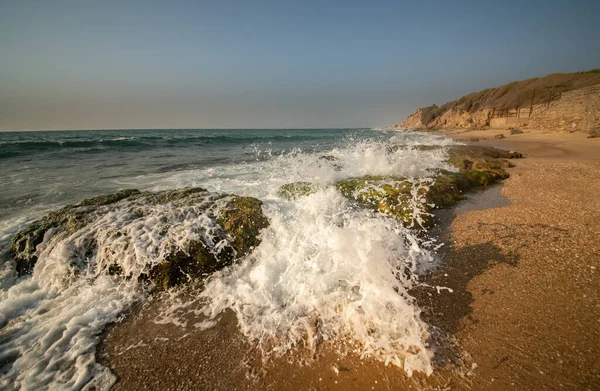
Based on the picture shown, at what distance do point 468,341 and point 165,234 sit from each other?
3701 millimetres

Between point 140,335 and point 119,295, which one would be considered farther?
point 119,295

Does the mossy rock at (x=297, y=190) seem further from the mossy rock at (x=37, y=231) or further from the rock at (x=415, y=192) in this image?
the mossy rock at (x=37, y=231)

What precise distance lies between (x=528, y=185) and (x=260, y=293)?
7.26 m

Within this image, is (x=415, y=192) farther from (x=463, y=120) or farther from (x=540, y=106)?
(x=463, y=120)

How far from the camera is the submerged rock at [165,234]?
3.19 m

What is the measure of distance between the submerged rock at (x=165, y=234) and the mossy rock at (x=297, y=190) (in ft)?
4.21

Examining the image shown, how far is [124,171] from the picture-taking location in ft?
35.0

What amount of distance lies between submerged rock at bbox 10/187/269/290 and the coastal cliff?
22.8m

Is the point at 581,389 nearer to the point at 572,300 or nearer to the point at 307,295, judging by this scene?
the point at 572,300

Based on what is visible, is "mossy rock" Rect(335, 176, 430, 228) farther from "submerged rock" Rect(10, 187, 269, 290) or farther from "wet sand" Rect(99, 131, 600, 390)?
"submerged rock" Rect(10, 187, 269, 290)

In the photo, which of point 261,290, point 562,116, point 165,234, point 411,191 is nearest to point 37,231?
point 165,234

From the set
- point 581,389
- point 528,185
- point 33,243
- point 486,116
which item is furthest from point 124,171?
point 486,116

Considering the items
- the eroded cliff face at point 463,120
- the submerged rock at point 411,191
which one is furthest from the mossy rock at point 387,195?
the eroded cliff face at point 463,120

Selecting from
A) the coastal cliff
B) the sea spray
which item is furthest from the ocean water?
the coastal cliff
